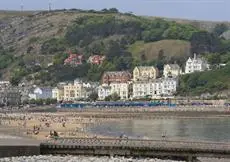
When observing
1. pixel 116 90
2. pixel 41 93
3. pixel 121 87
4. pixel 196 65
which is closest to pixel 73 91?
pixel 41 93

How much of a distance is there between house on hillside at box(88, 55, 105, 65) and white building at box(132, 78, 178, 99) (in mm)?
29730

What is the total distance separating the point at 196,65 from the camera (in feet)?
458

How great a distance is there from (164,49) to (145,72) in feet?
74.9

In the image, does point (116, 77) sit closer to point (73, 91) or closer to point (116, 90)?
point (116, 90)

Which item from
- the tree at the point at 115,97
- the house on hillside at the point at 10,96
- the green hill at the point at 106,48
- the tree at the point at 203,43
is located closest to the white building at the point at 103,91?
the tree at the point at 115,97

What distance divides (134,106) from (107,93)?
21.2 metres

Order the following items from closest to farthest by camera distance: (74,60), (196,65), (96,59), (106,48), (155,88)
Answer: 1. (155,88)
2. (196,65)
3. (96,59)
4. (74,60)
5. (106,48)

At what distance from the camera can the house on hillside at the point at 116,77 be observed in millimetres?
136250

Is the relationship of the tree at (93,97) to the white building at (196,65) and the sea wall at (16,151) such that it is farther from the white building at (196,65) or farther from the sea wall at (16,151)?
the sea wall at (16,151)

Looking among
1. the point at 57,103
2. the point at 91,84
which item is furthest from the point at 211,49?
the point at 57,103

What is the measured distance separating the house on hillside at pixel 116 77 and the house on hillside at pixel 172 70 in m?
7.63

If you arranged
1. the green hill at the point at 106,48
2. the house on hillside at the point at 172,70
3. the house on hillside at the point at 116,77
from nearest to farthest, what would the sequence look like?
the house on hillside at the point at 116,77
the house on hillside at the point at 172,70
the green hill at the point at 106,48

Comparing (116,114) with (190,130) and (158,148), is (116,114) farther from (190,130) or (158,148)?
(158,148)

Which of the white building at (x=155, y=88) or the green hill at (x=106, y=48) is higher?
the green hill at (x=106, y=48)
